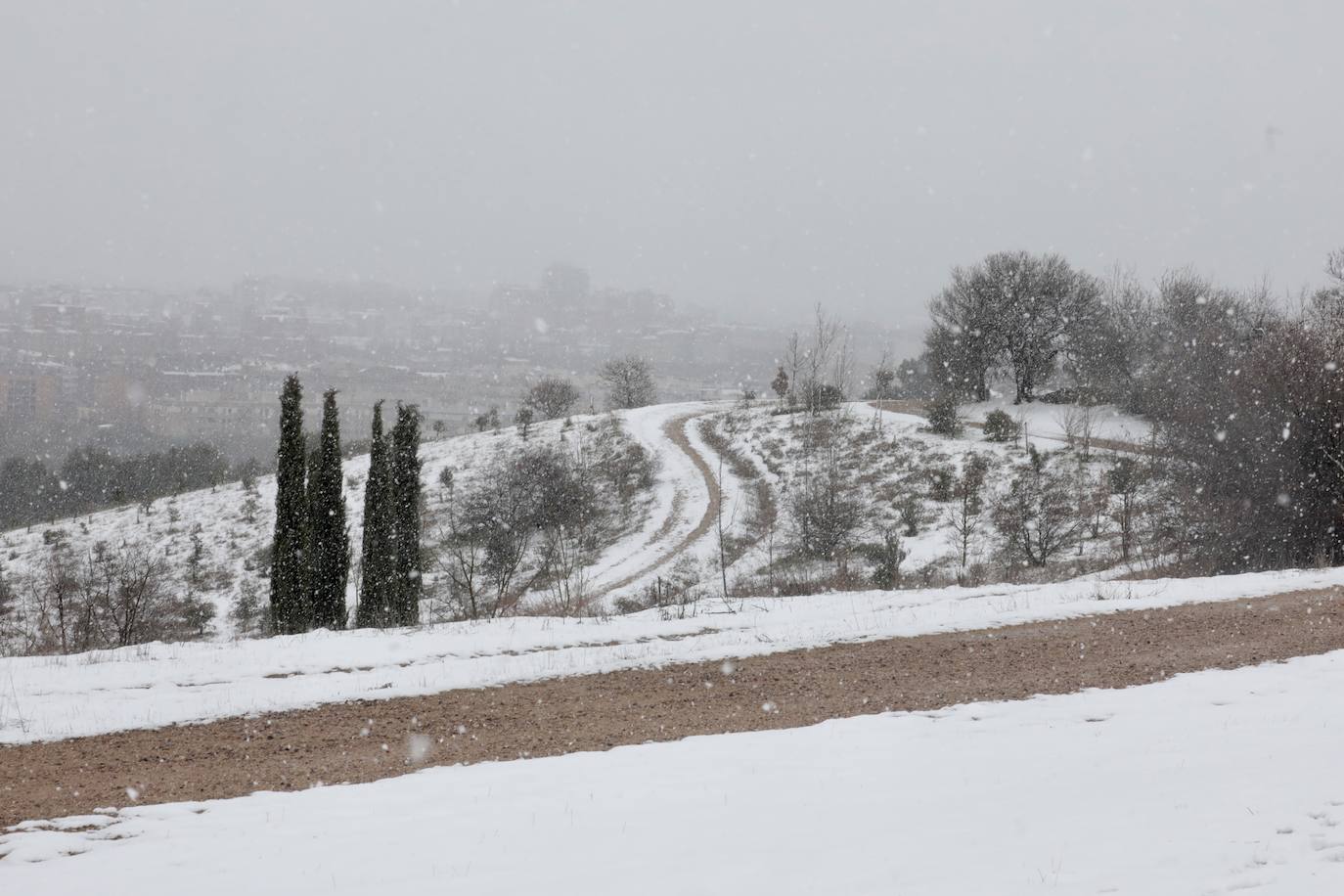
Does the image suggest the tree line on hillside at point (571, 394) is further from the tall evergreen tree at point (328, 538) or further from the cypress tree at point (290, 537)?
the cypress tree at point (290, 537)

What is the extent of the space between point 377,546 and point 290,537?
3451 mm

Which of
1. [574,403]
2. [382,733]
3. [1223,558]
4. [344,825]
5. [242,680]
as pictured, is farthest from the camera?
[574,403]

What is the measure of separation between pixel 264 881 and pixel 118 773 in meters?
3.38

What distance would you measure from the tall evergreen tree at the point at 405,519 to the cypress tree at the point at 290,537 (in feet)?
8.73

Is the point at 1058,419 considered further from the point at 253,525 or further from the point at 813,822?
the point at 813,822

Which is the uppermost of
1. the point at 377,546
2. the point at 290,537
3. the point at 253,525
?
the point at 290,537

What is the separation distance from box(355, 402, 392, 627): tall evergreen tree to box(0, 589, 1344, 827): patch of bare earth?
15649 millimetres

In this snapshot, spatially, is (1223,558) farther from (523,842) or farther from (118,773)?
(118,773)

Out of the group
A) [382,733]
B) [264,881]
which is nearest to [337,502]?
[382,733]

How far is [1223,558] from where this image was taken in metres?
21.4

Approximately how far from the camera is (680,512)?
1458 inches

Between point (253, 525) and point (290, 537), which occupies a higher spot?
point (290, 537)

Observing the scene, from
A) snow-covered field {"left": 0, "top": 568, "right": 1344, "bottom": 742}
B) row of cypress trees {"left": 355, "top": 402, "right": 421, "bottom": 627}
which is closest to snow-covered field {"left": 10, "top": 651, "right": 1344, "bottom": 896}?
snow-covered field {"left": 0, "top": 568, "right": 1344, "bottom": 742}

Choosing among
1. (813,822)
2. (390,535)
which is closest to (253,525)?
(390,535)
